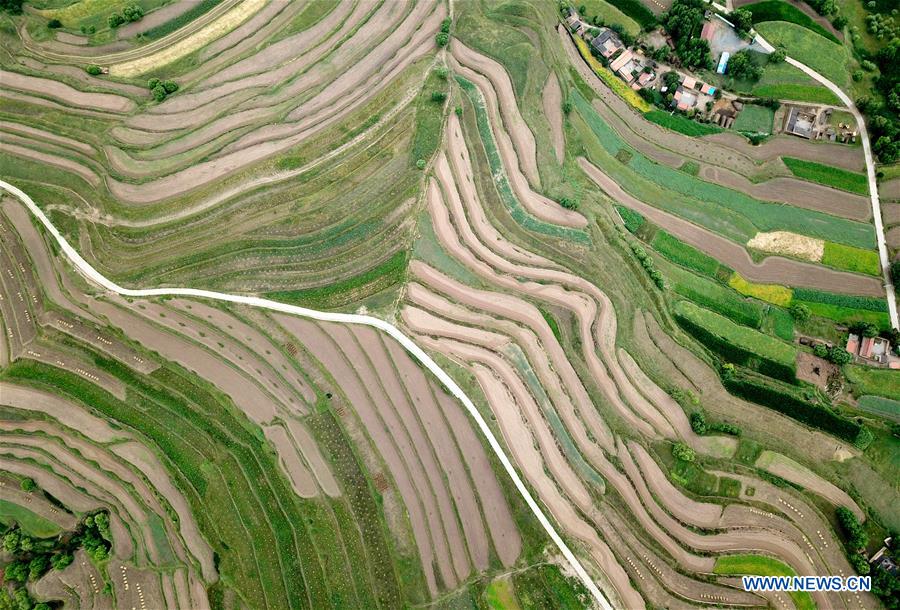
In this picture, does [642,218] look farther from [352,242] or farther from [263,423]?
[263,423]

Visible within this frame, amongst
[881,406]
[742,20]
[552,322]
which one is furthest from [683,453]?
[742,20]

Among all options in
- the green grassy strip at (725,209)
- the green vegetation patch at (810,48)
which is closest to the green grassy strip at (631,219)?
the green grassy strip at (725,209)

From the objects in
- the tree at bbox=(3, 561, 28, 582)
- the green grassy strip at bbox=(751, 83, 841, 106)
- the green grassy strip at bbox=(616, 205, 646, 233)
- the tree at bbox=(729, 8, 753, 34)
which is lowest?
the tree at bbox=(3, 561, 28, 582)

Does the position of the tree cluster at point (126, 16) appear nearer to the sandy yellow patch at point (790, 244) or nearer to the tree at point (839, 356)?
the sandy yellow patch at point (790, 244)

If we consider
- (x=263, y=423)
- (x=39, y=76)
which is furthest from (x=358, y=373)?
(x=39, y=76)

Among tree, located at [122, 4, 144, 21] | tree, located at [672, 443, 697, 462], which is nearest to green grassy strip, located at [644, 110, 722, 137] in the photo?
tree, located at [672, 443, 697, 462]

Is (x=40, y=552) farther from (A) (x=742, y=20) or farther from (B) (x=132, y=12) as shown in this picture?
(A) (x=742, y=20)

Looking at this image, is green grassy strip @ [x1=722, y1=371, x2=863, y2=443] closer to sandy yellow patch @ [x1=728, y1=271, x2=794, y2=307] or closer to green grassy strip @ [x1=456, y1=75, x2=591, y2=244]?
sandy yellow patch @ [x1=728, y1=271, x2=794, y2=307]
